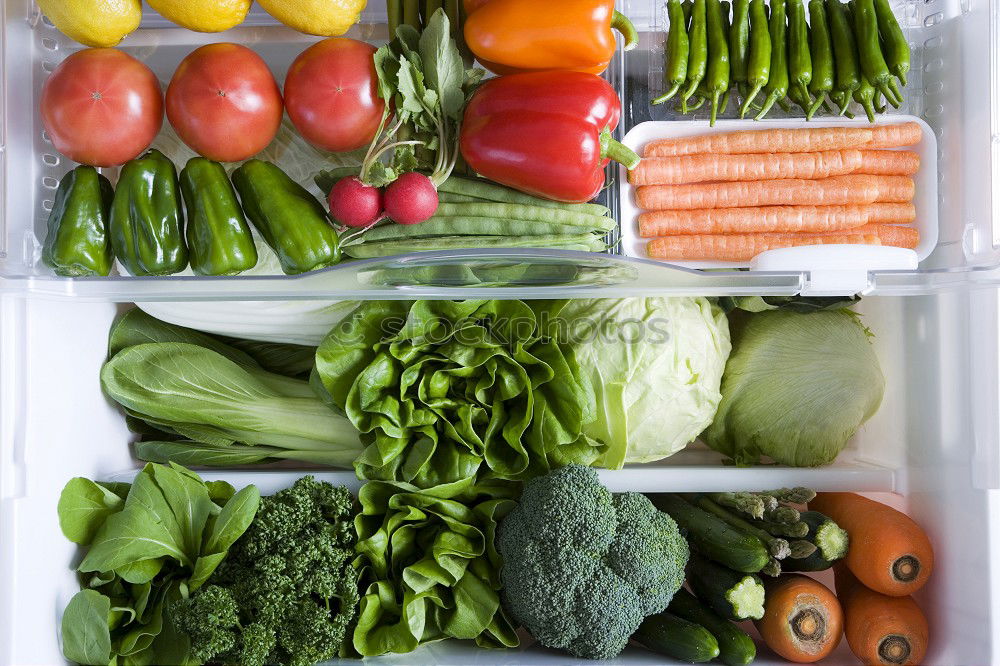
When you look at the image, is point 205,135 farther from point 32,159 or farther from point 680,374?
point 680,374

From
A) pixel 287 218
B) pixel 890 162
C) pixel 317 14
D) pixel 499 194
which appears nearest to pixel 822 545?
pixel 890 162

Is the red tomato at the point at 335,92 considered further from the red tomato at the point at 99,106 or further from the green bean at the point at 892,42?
the green bean at the point at 892,42

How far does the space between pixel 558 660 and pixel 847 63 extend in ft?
3.10

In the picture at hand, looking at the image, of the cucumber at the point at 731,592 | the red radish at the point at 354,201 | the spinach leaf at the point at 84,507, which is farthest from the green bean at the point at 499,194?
the spinach leaf at the point at 84,507

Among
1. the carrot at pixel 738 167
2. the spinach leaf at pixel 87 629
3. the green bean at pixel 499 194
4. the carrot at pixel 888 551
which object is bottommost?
the spinach leaf at pixel 87 629

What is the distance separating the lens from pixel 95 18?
0.96 m

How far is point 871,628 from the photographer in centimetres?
106

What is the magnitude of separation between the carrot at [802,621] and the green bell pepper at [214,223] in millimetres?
897

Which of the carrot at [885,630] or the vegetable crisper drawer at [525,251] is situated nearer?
the vegetable crisper drawer at [525,251]

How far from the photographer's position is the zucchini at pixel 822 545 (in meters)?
1.06

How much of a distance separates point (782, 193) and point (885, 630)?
25.5 inches

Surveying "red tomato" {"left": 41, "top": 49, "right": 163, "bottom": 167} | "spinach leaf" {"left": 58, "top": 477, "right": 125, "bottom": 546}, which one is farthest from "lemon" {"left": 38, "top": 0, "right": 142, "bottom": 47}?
"spinach leaf" {"left": 58, "top": 477, "right": 125, "bottom": 546}

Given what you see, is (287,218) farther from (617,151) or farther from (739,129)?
(739,129)

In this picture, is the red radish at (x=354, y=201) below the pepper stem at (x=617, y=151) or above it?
below
